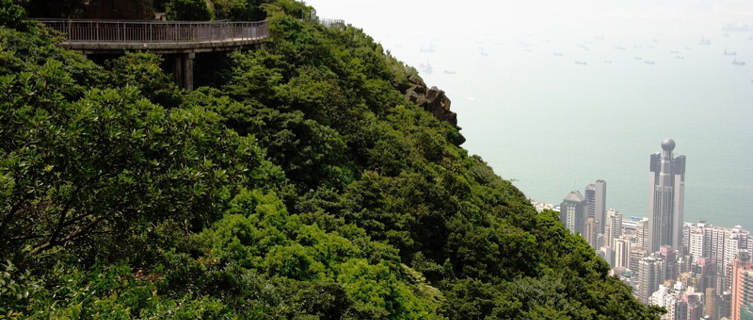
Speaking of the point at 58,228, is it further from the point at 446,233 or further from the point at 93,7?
the point at 93,7

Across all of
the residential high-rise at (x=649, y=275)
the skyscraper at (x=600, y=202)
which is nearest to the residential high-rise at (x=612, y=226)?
the skyscraper at (x=600, y=202)

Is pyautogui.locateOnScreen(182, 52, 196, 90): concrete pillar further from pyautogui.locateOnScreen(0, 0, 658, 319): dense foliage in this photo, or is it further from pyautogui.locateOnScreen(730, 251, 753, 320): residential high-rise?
pyautogui.locateOnScreen(730, 251, 753, 320): residential high-rise

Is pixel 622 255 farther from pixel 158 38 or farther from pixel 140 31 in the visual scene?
pixel 140 31

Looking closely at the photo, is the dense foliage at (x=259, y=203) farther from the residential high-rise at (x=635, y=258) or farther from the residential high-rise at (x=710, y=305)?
the residential high-rise at (x=635, y=258)

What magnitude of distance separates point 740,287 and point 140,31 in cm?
11731

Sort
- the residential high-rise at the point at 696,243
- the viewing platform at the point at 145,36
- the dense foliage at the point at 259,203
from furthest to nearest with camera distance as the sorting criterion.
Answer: the residential high-rise at the point at 696,243, the viewing platform at the point at 145,36, the dense foliage at the point at 259,203

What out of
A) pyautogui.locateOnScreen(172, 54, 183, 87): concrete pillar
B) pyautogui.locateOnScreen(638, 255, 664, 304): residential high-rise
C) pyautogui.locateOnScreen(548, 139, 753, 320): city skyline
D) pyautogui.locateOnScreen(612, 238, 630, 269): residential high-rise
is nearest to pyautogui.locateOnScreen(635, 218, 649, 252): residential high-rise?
pyautogui.locateOnScreen(548, 139, 753, 320): city skyline

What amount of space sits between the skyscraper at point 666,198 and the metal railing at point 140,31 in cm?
14632

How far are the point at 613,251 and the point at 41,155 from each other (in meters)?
140

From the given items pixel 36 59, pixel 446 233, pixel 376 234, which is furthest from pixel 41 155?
pixel 446 233

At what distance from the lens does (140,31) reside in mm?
20641

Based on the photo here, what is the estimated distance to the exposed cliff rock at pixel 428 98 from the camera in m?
35.6

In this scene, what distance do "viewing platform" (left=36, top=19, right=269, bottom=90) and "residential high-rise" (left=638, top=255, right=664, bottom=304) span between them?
110m

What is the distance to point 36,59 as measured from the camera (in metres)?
16.3
